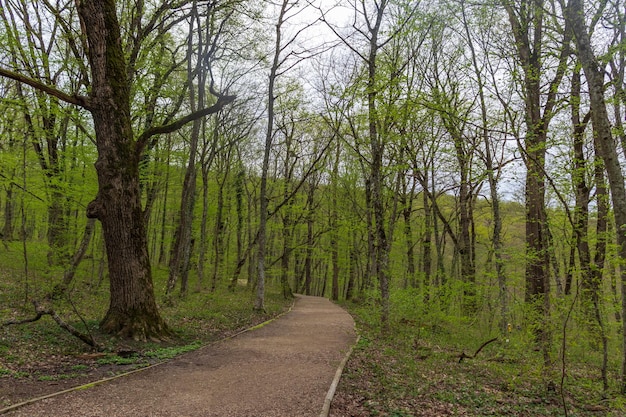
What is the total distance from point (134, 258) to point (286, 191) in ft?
49.1

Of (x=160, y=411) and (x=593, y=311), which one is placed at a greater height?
(x=593, y=311)

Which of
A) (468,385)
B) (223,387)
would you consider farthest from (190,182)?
(468,385)

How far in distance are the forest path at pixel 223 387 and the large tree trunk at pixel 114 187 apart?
1561mm

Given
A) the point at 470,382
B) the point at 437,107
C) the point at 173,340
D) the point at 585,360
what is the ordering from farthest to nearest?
1. the point at 585,360
2. the point at 173,340
3. the point at 437,107
4. the point at 470,382

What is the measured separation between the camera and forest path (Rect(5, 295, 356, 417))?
427 cm

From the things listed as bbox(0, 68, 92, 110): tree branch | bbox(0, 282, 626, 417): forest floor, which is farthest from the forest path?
bbox(0, 68, 92, 110): tree branch

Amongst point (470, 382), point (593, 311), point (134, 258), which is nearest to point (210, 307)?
point (134, 258)

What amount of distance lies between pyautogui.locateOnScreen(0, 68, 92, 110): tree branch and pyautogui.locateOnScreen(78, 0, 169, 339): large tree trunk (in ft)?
0.63

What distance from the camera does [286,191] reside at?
2205 cm

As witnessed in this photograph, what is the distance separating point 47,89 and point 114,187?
6.53 ft

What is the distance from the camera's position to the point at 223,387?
5.20 metres

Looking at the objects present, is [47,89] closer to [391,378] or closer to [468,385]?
[391,378]

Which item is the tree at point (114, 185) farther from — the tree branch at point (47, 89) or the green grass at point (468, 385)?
the green grass at point (468, 385)

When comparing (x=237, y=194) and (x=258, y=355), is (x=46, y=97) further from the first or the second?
(x=237, y=194)
